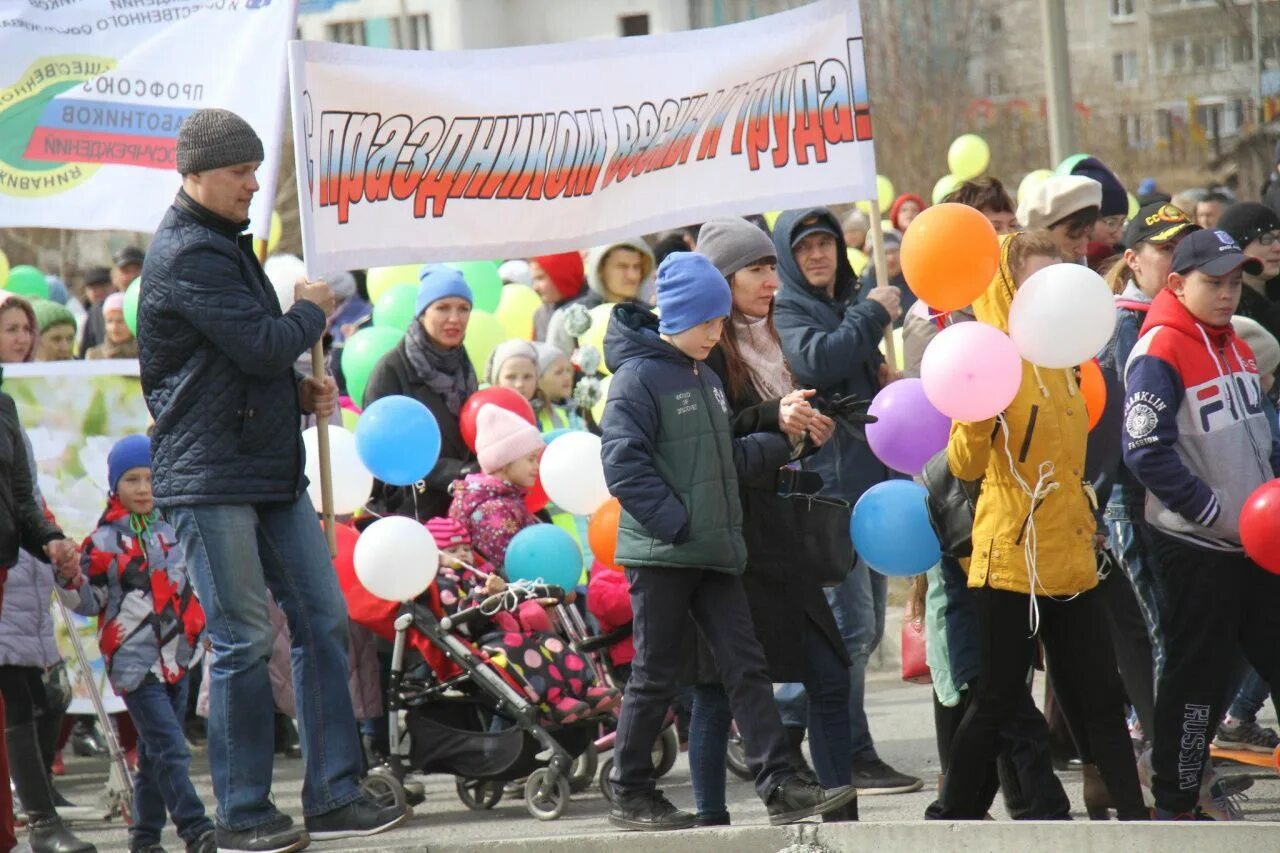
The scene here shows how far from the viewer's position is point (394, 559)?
7094 millimetres

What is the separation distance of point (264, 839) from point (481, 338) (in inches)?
185

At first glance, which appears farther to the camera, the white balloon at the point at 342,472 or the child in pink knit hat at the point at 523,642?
the white balloon at the point at 342,472

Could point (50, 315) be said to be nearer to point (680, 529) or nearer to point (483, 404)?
point (483, 404)

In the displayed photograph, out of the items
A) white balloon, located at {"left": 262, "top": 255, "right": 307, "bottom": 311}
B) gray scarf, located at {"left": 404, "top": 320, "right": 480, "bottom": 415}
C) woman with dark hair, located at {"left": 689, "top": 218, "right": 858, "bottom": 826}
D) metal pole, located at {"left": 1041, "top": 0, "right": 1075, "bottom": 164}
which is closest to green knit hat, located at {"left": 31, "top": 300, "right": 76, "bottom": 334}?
white balloon, located at {"left": 262, "top": 255, "right": 307, "bottom": 311}

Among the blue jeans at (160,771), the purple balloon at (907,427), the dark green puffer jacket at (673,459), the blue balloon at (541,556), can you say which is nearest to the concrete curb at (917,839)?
the dark green puffer jacket at (673,459)

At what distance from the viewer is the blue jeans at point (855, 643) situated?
7.10m

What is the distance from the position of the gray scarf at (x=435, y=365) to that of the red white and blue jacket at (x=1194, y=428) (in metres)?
3.16

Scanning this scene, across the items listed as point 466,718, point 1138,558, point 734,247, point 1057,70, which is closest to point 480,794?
point 466,718

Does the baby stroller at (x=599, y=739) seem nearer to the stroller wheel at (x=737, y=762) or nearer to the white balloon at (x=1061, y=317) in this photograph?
the stroller wheel at (x=737, y=762)

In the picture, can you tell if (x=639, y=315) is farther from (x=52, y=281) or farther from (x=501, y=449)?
(x=52, y=281)

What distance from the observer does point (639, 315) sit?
6113mm

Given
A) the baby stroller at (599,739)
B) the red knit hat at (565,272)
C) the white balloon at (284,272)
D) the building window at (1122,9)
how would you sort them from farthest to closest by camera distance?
the building window at (1122,9), the red knit hat at (565,272), the white balloon at (284,272), the baby stroller at (599,739)

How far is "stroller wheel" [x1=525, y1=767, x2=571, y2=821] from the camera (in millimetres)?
A: 7184

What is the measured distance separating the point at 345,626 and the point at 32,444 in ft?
9.74
